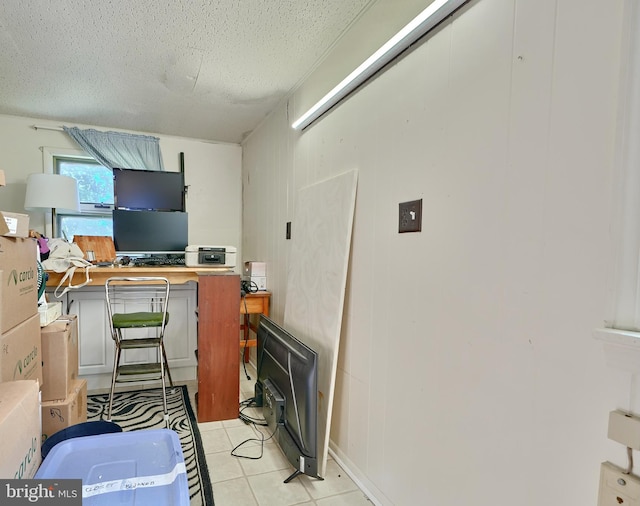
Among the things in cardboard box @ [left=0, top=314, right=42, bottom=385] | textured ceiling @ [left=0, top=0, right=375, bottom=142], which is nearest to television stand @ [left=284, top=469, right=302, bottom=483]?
cardboard box @ [left=0, top=314, right=42, bottom=385]

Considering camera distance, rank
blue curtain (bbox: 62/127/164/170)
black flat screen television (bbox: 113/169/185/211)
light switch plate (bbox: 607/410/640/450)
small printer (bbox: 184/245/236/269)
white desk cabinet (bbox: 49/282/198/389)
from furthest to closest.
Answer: blue curtain (bbox: 62/127/164/170)
black flat screen television (bbox: 113/169/185/211)
small printer (bbox: 184/245/236/269)
white desk cabinet (bbox: 49/282/198/389)
light switch plate (bbox: 607/410/640/450)

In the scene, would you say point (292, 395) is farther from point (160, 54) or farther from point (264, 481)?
point (160, 54)

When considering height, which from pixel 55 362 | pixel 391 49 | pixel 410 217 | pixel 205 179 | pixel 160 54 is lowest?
pixel 55 362

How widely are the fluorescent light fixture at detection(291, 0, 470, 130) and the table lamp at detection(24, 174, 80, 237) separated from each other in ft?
7.86

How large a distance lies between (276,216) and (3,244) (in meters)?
1.95

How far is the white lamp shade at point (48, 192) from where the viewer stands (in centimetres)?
309

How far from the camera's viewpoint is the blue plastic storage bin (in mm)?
1039

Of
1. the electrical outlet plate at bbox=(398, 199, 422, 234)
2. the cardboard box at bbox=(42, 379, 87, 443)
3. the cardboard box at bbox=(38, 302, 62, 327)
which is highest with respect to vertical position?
the electrical outlet plate at bbox=(398, 199, 422, 234)

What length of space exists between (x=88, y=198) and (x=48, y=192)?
1.89 ft

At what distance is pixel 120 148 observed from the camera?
3641 mm

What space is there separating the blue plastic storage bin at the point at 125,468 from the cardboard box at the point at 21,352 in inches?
13.8

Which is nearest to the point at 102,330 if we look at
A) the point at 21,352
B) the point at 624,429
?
the point at 21,352

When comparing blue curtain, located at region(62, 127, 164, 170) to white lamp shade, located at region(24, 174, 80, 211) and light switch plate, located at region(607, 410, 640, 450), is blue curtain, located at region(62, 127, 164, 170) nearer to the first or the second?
white lamp shade, located at region(24, 174, 80, 211)

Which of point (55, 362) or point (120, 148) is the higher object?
point (120, 148)
